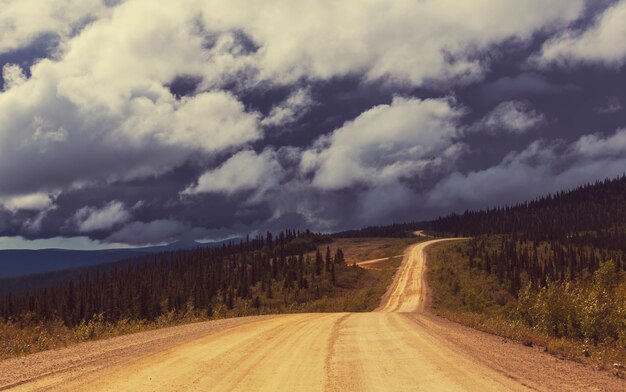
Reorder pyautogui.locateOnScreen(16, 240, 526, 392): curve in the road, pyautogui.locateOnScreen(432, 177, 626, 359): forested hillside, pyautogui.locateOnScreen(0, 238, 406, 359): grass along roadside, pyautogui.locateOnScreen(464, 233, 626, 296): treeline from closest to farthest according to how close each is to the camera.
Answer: pyautogui.locateOnScreen(16, 240, 526, 392): curve in the road < pyautogui.locateOnScreen(432, 177, 626, 359): forested hillside < pyautogui.locateOnScreen(0, 238, 406, 359): grass along roadside < pyautogui.locateOnScreen(464, 233, 626, 296): treeline

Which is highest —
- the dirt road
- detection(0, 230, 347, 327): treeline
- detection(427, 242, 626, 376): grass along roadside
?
the dirt road

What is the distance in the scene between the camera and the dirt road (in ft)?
30.5

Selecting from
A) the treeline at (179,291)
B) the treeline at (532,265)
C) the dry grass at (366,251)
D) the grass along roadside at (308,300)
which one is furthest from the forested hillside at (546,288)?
the treeline at (179,291)

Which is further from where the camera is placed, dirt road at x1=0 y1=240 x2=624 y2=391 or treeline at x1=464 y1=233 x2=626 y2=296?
treeline at x1=464 y1=233 x2=626 y2=296

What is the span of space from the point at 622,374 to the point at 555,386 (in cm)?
289

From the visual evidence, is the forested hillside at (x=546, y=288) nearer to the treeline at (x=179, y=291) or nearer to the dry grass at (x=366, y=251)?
the dry grass at (x=366, y=251)

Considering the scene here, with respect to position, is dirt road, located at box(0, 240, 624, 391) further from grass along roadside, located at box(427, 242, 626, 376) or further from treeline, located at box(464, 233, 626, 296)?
treeline, located at box(464, 233, 626, 296)

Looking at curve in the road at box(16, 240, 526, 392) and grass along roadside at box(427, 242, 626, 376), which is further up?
curve in the road at box(16, 240, 526, 392)

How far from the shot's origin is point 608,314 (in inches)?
701

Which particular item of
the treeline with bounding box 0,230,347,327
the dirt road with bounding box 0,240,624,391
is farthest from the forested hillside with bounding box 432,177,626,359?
the treeline with bounding box 0,230,347,327

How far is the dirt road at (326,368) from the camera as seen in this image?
930cm

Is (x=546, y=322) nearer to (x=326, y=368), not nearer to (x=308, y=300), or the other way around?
(x=326, y=368)

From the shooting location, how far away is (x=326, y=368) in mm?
11047

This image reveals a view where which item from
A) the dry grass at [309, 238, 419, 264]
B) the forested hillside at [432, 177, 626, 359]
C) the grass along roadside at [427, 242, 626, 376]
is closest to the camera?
the grass along roadside at [427, 242, 626, 376]
